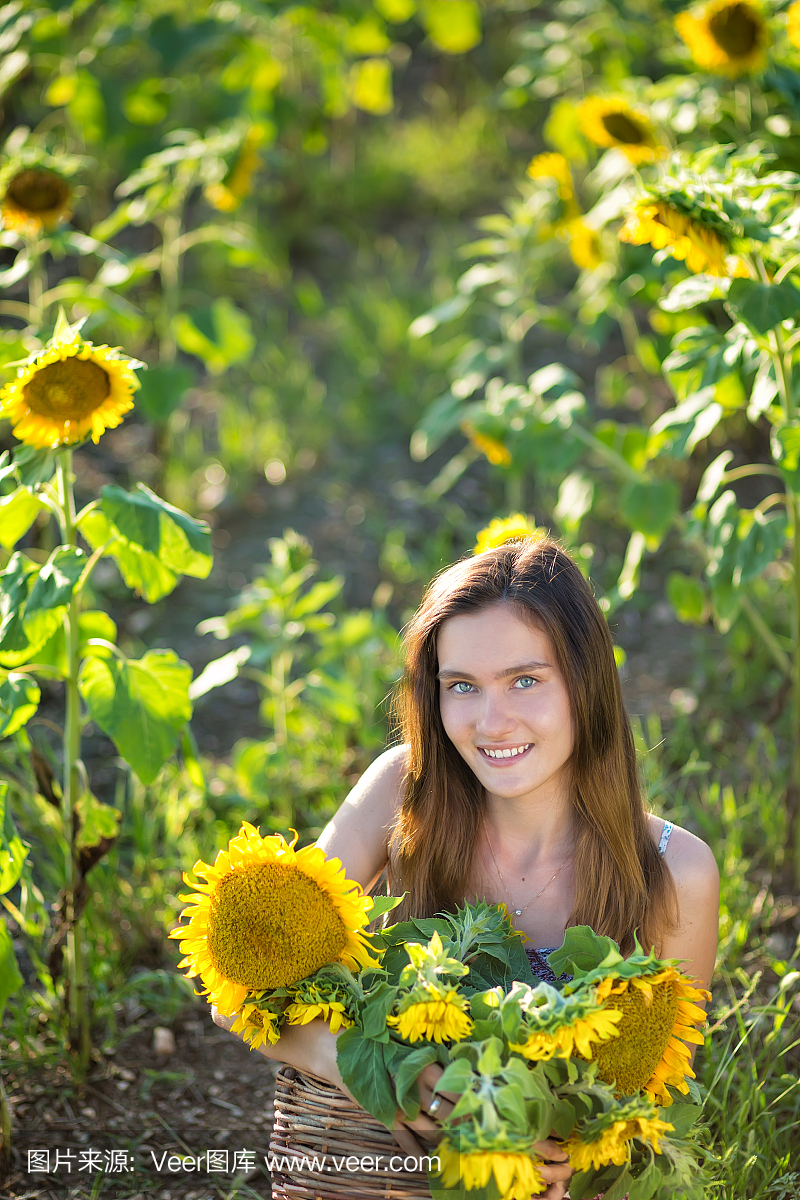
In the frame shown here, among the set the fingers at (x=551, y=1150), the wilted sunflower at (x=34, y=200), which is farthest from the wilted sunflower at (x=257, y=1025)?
the wilted sunflower at (x=34, y=200)

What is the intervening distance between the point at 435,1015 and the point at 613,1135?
22 centimetres

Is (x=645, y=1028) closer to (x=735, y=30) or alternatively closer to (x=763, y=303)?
(x=763, y=303)

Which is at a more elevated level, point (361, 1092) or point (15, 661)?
point (15, 661)

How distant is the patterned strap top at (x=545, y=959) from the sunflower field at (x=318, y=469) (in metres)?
0.32

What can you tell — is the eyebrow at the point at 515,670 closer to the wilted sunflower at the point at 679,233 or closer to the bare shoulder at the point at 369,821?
the bare shoulder at the point at 369,821

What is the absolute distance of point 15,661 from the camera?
1.67 meters

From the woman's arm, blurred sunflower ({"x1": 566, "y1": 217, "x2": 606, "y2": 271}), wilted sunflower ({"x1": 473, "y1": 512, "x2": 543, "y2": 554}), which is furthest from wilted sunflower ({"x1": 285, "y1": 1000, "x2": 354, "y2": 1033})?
blurred sunflower ({"x1": 566, "y1": 217, "x2": 606, "y2": 271})

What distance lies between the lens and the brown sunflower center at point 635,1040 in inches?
47.9

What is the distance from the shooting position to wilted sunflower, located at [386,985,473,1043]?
1.20 metres

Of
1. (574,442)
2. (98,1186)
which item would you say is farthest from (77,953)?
(574,442)

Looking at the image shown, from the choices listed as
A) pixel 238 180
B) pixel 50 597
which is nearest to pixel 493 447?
pixel 238 180

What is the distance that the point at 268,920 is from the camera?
50.9 inches

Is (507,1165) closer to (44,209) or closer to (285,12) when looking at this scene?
(44,209)

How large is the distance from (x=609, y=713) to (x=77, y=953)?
100cm
